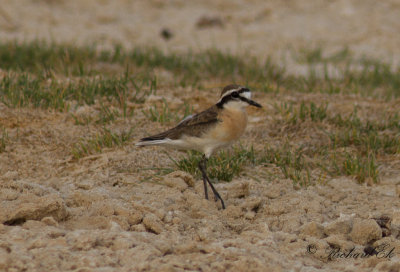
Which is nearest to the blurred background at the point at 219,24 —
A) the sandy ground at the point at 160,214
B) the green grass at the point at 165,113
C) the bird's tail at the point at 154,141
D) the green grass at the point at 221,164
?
the green grass at the point at 165,113

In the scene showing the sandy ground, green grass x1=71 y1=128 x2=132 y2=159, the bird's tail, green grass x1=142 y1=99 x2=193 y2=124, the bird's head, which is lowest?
the sandy ground

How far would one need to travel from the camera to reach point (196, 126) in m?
4.63

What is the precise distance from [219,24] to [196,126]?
7932 mm

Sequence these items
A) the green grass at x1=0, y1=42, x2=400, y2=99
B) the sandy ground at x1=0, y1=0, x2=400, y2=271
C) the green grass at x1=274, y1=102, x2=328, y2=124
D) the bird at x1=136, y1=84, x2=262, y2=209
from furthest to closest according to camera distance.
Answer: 1. the green grass at x1=0, y1=42, x2=400, y2=99
2. the green grass at x1=274, y1=102, x2=328, y2=124
3. the bird at x1=136, y1=84, x2=262, y2=209
4. the sandy ground at x1=0, y1=0, x2=400, y2=271

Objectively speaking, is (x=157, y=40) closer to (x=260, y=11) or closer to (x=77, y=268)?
(x=260, y=11)

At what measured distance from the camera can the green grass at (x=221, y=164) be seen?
5074 millimetres

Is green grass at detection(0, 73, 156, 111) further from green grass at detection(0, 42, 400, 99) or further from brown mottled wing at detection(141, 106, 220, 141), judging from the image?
brown mottled wing at detection(141, 106, 220, 141)

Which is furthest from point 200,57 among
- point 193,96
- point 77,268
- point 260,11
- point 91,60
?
point 77,268

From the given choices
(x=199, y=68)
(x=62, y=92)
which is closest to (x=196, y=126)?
(x=62, y=92)

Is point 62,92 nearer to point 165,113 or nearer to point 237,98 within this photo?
point 165,113

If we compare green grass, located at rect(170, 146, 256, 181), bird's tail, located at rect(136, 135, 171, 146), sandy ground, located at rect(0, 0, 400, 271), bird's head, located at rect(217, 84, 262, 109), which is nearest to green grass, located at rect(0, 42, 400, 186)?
green grass, located at rect(170, 146, 256, 181)

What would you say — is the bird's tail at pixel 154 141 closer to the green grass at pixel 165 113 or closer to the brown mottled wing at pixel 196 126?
the brown mottled wing at pixel 196 126

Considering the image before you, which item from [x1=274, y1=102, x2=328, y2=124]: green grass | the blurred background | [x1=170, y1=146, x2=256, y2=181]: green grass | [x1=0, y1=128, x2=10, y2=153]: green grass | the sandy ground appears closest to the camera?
the sandy ground

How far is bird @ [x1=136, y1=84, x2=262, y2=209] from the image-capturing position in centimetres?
454
